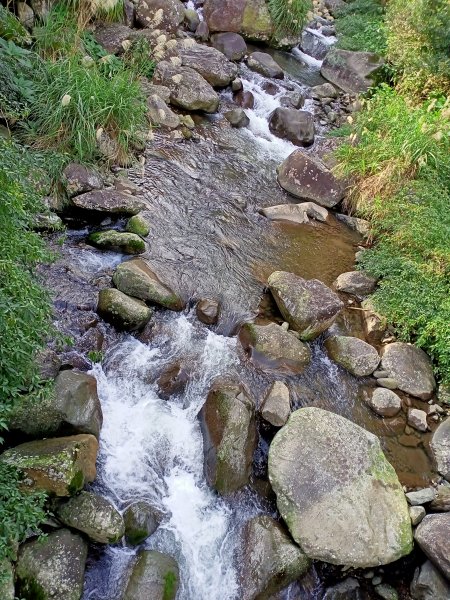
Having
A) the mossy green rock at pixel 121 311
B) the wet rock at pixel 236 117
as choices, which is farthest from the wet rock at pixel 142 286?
the wet rock at pixel 236 117

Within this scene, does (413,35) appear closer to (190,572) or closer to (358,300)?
(358,300)

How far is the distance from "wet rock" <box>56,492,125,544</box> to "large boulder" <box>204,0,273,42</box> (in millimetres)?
10552

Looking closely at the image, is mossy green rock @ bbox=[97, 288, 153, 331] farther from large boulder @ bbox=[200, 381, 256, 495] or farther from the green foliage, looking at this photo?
the green foliage

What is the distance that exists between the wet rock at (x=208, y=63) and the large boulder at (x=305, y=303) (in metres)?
5.35

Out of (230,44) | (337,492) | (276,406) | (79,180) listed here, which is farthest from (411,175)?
(230,44)

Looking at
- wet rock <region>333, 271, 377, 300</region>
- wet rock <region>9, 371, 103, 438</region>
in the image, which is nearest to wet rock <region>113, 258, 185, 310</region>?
wet rock <region>9, 371, 103, 438</region>

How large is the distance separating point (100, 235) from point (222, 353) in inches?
79.5

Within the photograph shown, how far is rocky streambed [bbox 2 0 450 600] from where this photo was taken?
3.68 metres

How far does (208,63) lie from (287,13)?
139 inches

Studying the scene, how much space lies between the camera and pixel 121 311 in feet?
16.0

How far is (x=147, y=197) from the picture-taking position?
22.3ft

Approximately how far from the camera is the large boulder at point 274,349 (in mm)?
5228

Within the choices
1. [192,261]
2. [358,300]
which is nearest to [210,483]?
[192,261]

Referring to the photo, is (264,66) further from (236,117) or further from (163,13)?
(236,117)
